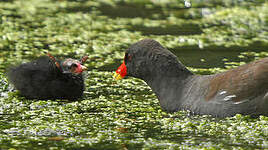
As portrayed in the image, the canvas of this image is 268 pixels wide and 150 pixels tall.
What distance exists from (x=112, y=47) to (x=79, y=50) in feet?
2.22

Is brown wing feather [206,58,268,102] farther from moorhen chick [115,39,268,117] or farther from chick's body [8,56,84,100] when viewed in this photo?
chick's body [8,56,84,100]

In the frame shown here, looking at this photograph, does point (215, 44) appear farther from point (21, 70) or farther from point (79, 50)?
point (21, 70)

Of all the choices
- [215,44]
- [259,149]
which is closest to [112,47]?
[215,44]

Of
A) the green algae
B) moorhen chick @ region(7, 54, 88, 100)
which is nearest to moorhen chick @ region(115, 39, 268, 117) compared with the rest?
the green algae

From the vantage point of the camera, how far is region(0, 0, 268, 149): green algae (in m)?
5.97

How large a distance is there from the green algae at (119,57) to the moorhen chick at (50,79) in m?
0.19

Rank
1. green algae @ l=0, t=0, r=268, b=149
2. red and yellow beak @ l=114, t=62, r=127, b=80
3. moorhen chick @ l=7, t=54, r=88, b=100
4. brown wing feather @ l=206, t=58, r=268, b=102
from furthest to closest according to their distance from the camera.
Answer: moorhen chick @ l=7, t=54, r=88, b=100 → red and yellow beak @ l=114, t=62, r=127, b=80 → brown wing feather @ l=206, t=58, r=268, b=102 → green algae @ l=0, t=0, r=268, b=149

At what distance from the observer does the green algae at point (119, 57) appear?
5972mm

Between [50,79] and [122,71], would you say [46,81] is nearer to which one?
[50,79]

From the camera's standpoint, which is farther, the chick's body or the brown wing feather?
the chick's body

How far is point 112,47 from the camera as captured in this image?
35.7 feet

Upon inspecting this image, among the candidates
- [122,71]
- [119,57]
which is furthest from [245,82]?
[119,57]

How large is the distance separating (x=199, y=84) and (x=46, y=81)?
2.43m

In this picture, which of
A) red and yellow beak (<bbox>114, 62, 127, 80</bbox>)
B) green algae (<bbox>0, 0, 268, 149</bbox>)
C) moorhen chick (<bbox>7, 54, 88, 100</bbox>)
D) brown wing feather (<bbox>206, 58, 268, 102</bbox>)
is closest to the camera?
green algae (<bbox>0, 0, 268, 149</bbox>)
